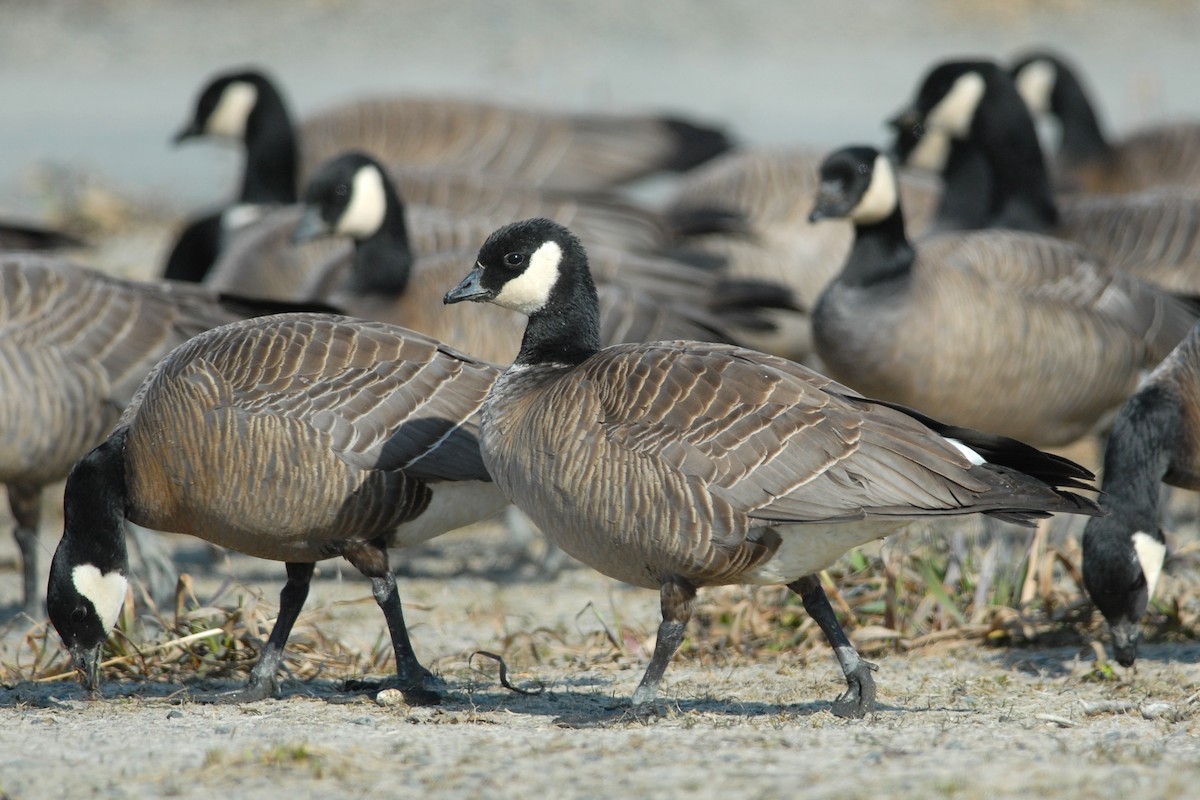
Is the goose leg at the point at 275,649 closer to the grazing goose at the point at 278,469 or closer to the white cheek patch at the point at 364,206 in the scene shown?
the grazing goose at the point at 278,469

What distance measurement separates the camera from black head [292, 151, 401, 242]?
8812 mm

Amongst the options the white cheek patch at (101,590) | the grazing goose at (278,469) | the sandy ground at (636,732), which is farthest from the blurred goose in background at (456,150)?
the white cheek patch at (101,590)

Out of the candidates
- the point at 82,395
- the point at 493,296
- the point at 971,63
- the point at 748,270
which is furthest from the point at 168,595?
the point at 971,63

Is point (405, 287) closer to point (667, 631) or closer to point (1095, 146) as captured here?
point (667, 631)

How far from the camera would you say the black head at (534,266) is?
18.4 ft

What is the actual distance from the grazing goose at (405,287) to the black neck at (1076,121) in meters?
6.28

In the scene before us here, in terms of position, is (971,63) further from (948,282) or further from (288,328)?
(288,328)

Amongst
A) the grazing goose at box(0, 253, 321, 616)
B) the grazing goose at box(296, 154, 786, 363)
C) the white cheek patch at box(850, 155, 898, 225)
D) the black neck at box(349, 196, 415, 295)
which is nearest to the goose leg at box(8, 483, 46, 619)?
the grazing goose at box(0, 253, 321, 616)

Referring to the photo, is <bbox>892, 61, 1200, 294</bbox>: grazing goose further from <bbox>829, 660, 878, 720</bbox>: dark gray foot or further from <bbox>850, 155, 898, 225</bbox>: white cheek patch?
<bbox>829, 660, 878, 720</bbox>: dark gray foot

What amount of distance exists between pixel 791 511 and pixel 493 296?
4.91 feet

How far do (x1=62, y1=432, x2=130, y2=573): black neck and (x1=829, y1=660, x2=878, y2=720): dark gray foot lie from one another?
2.70m

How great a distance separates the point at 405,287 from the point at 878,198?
269 centimetres

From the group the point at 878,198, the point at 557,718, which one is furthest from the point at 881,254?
the point at 557,718

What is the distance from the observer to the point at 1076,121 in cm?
1405
